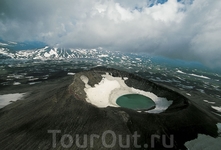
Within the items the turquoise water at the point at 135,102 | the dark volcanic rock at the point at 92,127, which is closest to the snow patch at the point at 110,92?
the turquoise water at the point at 135,102

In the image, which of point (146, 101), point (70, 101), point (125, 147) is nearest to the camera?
point (125, 147)

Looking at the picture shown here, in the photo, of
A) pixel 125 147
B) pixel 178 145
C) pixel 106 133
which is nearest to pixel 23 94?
pixel 106 133

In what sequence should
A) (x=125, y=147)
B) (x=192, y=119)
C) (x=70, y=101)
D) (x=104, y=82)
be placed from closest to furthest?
(x=125, y=147) < (x=192, y=119) < (x=70, y=101) < (x=104, y=82)

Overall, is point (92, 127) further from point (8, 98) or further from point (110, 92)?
point (8, 98)

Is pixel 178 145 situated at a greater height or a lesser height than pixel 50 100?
lesser

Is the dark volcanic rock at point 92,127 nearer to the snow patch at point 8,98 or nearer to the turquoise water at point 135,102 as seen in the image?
the snow patch at point 8,98

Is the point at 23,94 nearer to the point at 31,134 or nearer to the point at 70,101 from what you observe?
the point at 70,101
